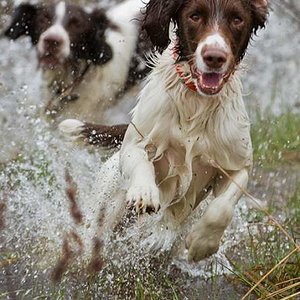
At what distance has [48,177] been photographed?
17.3ft

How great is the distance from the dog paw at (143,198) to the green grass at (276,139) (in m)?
2.61

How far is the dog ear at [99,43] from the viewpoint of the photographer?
6.64 meters

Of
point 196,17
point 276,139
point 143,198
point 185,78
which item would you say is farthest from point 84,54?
point 143,198

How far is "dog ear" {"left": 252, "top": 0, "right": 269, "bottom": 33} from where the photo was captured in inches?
153

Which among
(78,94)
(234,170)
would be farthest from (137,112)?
(78,94)

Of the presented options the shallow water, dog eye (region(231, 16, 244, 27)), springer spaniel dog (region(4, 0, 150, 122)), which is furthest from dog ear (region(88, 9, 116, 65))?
dog eye (region(231, 16, 244, 27))

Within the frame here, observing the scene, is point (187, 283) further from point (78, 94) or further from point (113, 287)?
point (78, 94)

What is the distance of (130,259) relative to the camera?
4156mm

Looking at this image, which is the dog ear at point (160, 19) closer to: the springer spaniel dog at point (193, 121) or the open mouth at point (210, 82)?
the springer spaniel dog at point (193, 121)

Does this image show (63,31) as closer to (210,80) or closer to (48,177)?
(48,177)

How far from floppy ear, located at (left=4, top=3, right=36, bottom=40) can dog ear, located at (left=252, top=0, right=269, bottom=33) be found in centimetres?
308

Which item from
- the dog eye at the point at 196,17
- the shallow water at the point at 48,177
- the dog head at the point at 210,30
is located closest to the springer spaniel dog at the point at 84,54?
the shallow water at the point at 48,177

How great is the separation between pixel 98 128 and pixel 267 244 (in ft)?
4.43

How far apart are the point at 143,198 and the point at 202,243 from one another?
1.30 ft
